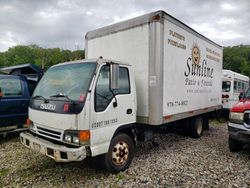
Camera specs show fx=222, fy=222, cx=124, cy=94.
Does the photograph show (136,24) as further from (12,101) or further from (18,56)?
(18,56)

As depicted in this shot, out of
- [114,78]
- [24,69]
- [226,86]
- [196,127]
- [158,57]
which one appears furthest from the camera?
[226,86]

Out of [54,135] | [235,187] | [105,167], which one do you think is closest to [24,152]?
[54,135]

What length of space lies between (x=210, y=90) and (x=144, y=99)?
405 centimetres

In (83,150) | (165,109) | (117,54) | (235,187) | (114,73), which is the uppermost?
(117,54)

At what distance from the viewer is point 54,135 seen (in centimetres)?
398

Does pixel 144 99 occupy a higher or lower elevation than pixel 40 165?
higher

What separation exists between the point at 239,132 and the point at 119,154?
3.13m

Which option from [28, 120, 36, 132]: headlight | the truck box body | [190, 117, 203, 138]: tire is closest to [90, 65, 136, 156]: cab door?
the truck box body

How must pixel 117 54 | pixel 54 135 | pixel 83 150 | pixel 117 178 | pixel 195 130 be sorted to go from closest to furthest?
1. pixel 83 150
2. pixel 54 135
3. pixel 117 178
4. pixel 117 54
5. pixel 195 130

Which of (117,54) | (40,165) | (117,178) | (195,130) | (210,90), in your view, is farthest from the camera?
(210,90)

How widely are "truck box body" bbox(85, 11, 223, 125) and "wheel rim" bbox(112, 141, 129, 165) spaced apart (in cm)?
81

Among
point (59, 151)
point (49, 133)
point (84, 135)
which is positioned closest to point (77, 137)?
point (84, 135)

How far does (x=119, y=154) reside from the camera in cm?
447

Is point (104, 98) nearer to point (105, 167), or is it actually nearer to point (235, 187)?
point (105, 167)
